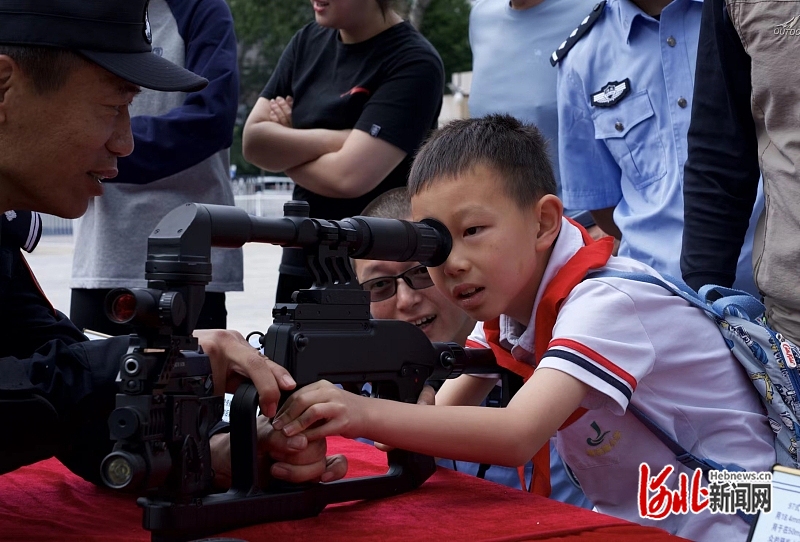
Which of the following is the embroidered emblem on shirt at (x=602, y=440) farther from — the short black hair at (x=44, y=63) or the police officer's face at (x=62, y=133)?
the short black hair at (x=44, y=63)

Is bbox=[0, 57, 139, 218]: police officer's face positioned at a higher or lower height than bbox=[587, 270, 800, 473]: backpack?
higher

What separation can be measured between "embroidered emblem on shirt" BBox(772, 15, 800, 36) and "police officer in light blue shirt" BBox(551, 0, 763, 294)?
23.4 inches

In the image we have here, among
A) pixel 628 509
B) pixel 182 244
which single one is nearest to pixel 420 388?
pixel 628 509

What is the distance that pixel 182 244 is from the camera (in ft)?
4.85

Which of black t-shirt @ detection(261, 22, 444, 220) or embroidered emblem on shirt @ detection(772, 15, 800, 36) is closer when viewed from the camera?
embroidered emblem on shirt @ detection(772, 15, 800, 36)

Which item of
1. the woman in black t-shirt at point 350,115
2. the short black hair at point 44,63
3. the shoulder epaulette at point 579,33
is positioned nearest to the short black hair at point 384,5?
the woman in black t-shirt at point 350,115

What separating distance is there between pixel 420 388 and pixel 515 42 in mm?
1986

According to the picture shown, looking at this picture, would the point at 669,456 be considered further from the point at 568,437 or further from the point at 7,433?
the point at 7,433

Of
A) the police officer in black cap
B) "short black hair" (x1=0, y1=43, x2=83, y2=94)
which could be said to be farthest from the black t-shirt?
"short black hair" (x1=0, y1=43, x2=83, y2=94)

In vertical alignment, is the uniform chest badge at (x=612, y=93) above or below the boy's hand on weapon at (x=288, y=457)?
above

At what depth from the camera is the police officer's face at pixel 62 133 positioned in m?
1.87

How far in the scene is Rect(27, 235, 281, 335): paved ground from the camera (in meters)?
9.05

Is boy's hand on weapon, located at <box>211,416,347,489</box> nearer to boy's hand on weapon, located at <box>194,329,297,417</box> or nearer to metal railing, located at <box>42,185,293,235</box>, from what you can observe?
boy's hand on weapon, located at <box>194,329,297,417</box>

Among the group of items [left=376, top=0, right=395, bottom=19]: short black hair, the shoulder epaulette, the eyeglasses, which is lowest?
the eyeglasses
